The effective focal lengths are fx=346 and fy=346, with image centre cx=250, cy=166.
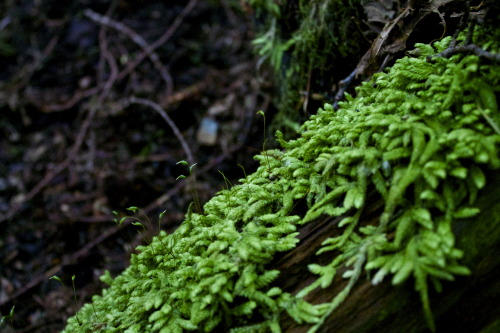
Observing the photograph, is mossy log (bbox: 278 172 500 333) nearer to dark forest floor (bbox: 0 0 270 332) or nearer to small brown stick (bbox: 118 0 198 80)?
dark forest floor (bbox: 0 0 270 332)

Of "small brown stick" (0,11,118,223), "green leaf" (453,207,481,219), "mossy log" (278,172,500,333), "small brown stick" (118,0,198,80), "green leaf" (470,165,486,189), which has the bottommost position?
"mossy log" (278,172,500,333)

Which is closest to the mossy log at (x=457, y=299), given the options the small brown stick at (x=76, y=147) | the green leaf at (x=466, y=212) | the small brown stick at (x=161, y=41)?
the green leaf at (x=466, y=212)

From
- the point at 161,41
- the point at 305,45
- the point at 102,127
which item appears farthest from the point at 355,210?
the point at 161,41

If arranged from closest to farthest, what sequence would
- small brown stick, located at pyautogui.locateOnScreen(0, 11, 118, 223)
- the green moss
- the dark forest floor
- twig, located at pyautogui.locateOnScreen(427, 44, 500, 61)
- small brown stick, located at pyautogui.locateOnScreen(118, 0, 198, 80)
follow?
Answer: twig, located at pyautogui.locateOnScreen(427, 44, 500, 61), the green moss, the dark forest floor, small brown stick, located at pyautogui.locateOnScreen(0, 11, 118, 223), small brown stick, located at pyautogui.locateOnScreen(118, 0, 198, 80)

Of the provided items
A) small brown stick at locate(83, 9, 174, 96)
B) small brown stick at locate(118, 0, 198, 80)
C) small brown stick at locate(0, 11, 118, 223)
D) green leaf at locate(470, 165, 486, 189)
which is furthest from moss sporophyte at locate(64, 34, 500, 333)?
small brown stick at locate(118, 0, 198, 80)

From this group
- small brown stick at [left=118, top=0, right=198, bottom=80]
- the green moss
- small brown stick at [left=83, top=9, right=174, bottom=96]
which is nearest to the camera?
the green moss

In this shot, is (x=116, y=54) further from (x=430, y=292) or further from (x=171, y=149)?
(x=430, y=292)
